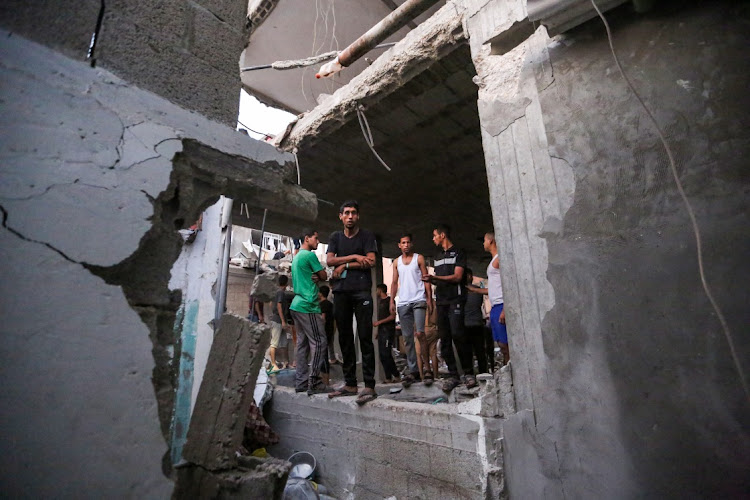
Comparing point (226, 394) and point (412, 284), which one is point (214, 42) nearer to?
point (226, 394)

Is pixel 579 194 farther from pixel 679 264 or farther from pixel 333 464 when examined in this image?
Result: pixel 333 464

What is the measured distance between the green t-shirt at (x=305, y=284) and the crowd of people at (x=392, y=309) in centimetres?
1

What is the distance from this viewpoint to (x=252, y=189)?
1926mm

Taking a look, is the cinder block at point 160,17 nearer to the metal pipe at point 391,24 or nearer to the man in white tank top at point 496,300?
the metal pipe at point 391,24

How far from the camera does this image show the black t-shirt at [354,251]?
13.7ft

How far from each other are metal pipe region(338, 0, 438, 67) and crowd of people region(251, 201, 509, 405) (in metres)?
1.65

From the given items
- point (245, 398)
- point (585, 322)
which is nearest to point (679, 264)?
point (585, 322)

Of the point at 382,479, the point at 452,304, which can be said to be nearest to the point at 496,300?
the point at 452,304

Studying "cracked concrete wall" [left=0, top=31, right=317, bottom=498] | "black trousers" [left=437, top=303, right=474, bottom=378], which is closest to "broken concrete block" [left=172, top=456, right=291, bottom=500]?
"cracked concrete wall" [left=0, top=31, right=317, bottom=498]

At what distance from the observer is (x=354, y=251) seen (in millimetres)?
4312

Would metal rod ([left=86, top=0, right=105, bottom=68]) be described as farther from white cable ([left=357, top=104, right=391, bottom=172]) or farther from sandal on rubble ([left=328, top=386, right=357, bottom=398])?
sandal on rubble ([left=328, top=386, right=357, bottom=398])

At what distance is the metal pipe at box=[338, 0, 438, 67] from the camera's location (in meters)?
3.40

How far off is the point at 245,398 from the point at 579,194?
2759mm

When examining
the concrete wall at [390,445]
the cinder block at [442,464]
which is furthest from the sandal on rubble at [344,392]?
the cinder block at [442,464]
